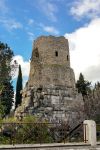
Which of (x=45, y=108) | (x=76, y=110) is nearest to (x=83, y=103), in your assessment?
(x=76, y=110)

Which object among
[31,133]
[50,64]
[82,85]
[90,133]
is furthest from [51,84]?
[90,133]

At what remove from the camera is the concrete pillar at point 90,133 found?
16109 mm

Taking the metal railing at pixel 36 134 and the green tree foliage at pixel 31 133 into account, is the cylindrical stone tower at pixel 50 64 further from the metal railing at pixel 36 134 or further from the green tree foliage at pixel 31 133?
the green tree foliage at pixel 31 133

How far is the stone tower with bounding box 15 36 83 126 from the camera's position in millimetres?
38938

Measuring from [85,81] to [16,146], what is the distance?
37.2 metres

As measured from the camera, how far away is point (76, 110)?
39812 millimetres

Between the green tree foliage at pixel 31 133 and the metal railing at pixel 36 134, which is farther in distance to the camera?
the green tree foliage at pixel 31 133

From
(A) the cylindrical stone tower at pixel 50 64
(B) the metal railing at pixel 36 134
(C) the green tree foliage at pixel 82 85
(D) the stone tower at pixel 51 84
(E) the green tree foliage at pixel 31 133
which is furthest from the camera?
(C) the green tree foliage at pixel 82 85

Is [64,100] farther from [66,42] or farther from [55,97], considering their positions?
[66,42]

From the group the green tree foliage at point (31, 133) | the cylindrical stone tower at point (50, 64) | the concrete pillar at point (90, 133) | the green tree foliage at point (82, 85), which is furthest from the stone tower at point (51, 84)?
the concrete pillar at point (90, 133)

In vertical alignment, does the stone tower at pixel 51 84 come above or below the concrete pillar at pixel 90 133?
above

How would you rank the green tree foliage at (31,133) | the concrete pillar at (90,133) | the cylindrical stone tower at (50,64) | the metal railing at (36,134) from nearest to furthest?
the concrete pillar at (90,133), the metal railing at (36,134), the green tree foliage at (31,133), the cylindrical stone tower at (50,64)

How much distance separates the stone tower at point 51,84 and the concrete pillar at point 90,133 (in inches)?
848

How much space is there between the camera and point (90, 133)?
16.2 m
